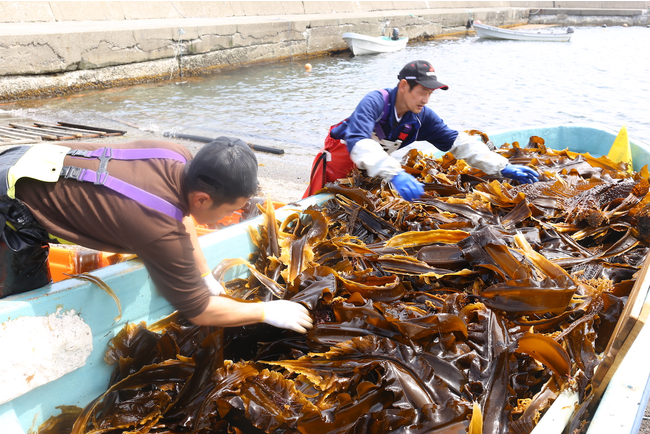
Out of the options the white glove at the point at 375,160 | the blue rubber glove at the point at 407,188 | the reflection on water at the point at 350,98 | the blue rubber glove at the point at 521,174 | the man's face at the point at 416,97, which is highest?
the man's face at the point at 416,97

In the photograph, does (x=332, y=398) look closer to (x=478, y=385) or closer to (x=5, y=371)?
(x=478, y=385)

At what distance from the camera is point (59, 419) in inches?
61.7

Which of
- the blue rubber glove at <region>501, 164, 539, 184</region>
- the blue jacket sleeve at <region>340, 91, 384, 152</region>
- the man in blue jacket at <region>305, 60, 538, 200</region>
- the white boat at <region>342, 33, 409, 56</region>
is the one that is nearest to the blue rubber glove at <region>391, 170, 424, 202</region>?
the man in blue jacket at <region>305, 60, 538, 200</region>

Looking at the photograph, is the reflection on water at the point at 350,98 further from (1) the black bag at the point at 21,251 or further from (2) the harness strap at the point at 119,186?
(2) the harness strap at the point at 119,186

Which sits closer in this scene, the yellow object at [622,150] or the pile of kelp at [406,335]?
the pile of kelp at [406,335]

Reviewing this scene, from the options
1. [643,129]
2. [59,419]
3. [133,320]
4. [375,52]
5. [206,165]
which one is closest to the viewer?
[206,165]

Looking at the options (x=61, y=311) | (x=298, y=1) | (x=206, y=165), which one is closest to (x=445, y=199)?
(x=206, y=165)

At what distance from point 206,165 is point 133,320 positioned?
0.95m

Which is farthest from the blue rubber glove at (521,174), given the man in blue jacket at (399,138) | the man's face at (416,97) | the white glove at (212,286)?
the white glove at (212,286)

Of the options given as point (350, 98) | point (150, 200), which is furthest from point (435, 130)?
point (350, 98)

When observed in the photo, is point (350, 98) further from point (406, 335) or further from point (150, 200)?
point (150, 200)

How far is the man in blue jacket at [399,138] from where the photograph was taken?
8.14ft

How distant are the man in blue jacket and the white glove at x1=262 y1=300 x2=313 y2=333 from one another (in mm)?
1040

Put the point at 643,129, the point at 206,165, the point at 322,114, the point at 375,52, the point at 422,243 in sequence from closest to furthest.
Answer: the point at 206,165 → the point at 422,243 → the point at 643,129 → the point at 322,114 → the point at 375,52
